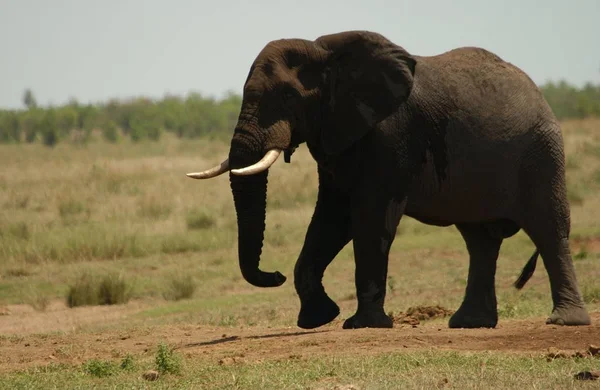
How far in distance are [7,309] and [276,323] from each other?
451cm

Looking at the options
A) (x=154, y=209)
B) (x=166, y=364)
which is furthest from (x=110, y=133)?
(x=166, y=364)

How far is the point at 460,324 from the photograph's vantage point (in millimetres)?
12586

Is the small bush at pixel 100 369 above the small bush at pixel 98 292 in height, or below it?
above

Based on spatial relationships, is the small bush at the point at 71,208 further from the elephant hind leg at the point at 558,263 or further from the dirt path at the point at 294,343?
the elephant hind leg at the point at 558,263

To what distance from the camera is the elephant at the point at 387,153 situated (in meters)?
11.0

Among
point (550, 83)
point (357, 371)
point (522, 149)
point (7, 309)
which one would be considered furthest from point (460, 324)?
point (550, 83)

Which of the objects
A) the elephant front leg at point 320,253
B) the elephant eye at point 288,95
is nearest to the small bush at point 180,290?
the elephant front leg at point 320,253

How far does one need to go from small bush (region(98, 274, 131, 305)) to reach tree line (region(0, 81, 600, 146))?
41.0 metres

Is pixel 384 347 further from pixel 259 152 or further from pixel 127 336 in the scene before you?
pixel 127 336

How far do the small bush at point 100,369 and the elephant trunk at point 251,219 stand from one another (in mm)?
1530

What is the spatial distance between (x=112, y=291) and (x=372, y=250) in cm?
675

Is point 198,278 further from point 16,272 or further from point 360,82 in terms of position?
point 360,82

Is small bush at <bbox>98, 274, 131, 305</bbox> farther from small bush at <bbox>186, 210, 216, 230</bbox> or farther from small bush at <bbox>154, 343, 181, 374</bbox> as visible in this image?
small bush at <bbox>154, 343, 181, 374</bbox>

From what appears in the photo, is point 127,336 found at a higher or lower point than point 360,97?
lower
